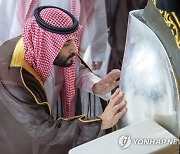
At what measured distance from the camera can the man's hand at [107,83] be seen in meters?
1.40

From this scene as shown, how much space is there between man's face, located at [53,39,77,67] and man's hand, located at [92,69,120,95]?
0.49 ft

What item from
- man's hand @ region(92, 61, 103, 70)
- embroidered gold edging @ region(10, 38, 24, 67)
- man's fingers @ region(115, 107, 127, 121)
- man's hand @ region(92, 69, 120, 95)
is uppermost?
embroidered gold edging @ region(10, 38, 24, 67)

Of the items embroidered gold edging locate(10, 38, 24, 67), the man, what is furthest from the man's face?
embroidered gold edging locate(10, 38, 24, 67)

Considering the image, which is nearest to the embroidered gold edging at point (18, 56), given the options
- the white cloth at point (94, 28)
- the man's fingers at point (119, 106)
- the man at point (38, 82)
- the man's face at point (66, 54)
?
the man at point (38, 82)

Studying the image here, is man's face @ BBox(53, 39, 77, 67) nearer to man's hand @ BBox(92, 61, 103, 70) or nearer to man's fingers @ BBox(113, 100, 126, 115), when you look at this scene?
man's fingers @ BBox(113, 100, 126, 115)

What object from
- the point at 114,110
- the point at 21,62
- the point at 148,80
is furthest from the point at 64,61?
the point at 148,80

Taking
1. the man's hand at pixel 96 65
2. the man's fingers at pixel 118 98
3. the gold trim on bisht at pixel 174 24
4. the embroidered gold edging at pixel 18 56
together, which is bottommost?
the man's hand at pixel 96 65

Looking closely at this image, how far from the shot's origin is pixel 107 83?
144 cm

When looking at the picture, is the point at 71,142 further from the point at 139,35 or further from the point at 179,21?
the point at 179,21

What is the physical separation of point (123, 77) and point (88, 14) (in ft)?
3.08

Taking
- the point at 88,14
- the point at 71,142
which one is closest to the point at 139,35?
the point at 71,142

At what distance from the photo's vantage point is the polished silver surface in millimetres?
823

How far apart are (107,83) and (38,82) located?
26 centimetres

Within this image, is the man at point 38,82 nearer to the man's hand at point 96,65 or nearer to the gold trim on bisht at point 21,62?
the gold trim on bisht at point 21,62
